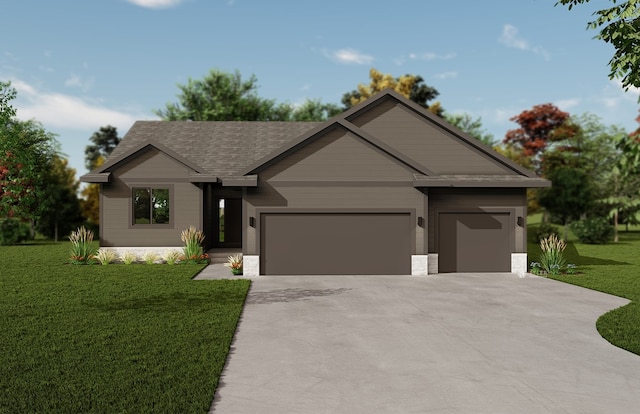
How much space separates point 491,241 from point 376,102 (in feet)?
22.8

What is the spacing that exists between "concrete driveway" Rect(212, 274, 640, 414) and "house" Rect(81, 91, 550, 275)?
13.5 ft

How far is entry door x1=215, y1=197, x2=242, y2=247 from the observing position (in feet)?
73.5

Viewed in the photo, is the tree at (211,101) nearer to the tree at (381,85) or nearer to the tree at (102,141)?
the tree at (381,85)

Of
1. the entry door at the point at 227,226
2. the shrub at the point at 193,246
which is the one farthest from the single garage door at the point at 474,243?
the entry door at the point at 227,226

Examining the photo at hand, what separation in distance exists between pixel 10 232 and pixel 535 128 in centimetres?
4999

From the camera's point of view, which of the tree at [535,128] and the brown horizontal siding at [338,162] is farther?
the tree at [535,128]

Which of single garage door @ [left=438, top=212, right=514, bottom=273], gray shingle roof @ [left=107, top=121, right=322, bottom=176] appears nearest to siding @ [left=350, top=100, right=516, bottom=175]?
single garage door @ [left=438, top=212, right=514, bottom=273]

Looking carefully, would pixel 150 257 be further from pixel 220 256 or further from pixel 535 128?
pixel 535 128

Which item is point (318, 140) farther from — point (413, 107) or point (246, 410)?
point (246, 410)

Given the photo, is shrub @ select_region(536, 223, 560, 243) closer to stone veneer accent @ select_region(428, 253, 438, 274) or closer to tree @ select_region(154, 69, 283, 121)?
stone veneer accent @ select_region(428, 253, 438, 274)

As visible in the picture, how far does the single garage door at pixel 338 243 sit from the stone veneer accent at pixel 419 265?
0.22 m

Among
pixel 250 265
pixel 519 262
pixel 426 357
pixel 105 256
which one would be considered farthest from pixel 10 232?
pixel 426 357

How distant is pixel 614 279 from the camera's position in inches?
614

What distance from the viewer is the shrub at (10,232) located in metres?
29.0
